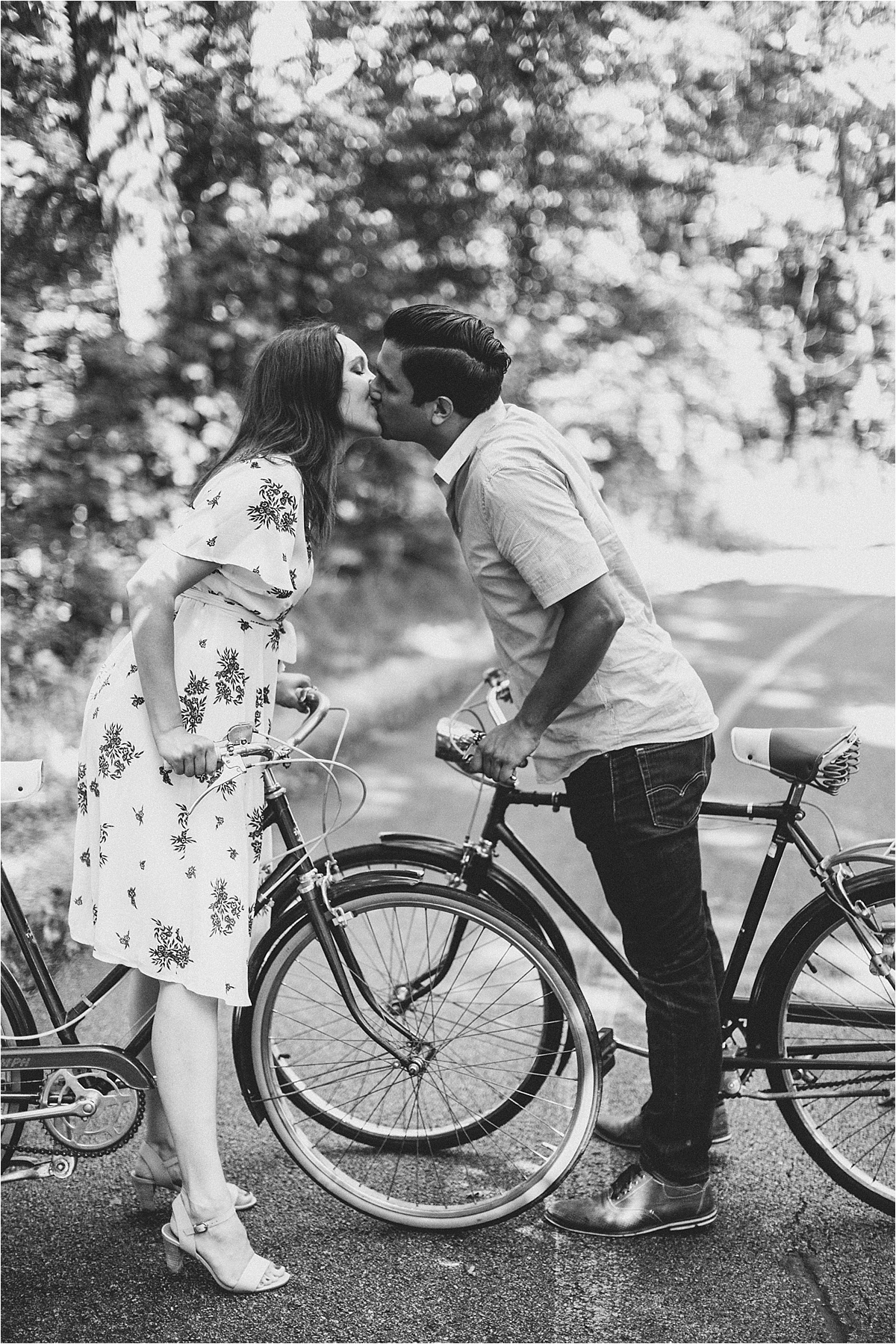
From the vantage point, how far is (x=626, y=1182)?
2.67m

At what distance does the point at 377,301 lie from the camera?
8492 mm

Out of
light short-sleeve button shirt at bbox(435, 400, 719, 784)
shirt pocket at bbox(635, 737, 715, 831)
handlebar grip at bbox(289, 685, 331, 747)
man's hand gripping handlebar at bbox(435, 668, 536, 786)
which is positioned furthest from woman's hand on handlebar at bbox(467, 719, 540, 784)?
handlebar grip at bbox(289, 685, 331, 747)

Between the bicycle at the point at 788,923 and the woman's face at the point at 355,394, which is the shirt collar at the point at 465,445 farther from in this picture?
the bicycle at the point at 788,923

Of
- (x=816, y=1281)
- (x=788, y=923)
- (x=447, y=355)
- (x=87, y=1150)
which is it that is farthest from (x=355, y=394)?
(x=816, y=1281)

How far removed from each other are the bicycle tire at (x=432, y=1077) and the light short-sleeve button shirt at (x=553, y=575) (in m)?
0.45

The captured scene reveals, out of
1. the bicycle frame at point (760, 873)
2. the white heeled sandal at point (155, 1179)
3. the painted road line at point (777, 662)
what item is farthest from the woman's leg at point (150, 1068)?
the painted road line at point (777, 662)

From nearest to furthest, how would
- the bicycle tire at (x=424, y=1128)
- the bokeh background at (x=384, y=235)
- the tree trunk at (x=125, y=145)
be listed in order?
the bicycle tire at (x=424, y=1128), the bokeh background at (x=384, y=235), the tree trunk at (x=125, y=145)

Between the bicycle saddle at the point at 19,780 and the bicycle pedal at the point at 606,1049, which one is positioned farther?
the bicycle pedal at the point at 606,1049

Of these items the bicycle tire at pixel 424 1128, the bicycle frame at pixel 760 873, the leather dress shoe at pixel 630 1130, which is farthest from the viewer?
the leather dress shoe at pixel 630 1130

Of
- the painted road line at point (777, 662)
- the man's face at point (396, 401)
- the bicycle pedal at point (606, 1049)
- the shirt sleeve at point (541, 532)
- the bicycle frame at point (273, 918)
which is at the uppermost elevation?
the man's face at point (396, 401)

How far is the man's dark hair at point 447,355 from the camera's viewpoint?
244 cm

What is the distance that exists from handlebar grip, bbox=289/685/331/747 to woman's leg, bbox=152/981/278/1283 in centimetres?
60

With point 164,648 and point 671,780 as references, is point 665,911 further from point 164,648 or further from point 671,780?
point 164,648

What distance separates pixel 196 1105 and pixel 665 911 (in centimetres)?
107
